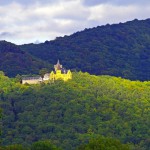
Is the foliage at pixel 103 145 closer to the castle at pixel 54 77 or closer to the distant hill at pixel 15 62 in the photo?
the castle at pixel 54 77

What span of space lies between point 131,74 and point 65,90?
2855 inches

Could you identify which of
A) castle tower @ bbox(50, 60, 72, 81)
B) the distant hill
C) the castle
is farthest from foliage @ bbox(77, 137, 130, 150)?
the distant hill

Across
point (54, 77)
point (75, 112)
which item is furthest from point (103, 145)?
point (54, 77)

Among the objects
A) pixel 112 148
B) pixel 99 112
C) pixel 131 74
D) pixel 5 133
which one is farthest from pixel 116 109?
pixel 131 74

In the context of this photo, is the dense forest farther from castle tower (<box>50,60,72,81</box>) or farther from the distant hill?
the distant hill

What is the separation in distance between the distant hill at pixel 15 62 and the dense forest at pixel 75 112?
31807 mm

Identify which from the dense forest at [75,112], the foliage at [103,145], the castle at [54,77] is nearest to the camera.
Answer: the foliage at [103,145]

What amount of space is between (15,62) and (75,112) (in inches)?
2211

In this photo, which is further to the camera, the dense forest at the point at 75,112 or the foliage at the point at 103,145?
the dense forest at the point at 75,112

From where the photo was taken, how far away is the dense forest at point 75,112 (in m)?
106

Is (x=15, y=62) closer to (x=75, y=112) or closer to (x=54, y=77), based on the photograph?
(x=54, y=77)

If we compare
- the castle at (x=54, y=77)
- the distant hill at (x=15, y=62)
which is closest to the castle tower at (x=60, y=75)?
the castle at (x=54, y=77)

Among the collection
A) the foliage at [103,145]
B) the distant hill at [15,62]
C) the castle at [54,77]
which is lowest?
the foliage at [103,145]

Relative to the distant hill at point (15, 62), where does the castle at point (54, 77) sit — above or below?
below
